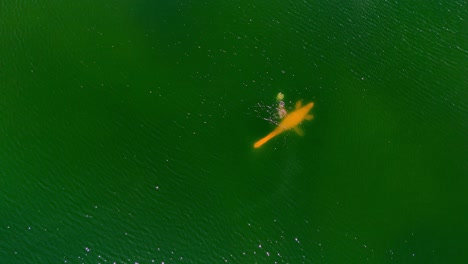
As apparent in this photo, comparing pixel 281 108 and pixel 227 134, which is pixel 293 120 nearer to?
pixel 281 108

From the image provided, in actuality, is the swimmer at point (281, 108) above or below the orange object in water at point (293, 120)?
above

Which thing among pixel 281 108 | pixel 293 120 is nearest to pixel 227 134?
pixel 281 108

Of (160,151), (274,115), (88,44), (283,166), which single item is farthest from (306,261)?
(88,44)

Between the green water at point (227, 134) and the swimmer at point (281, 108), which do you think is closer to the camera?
the green water at point (227, 134)

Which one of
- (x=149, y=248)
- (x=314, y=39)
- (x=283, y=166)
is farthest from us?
(x=314, y=39)

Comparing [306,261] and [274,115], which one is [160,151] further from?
[306,261]
